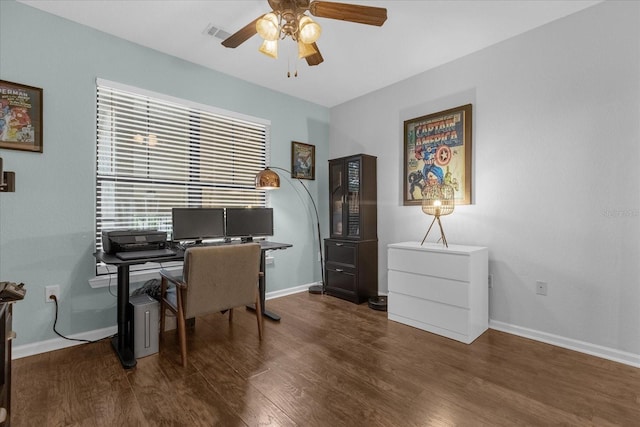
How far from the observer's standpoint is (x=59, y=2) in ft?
7.47

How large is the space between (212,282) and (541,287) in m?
2.69

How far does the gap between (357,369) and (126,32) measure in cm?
329

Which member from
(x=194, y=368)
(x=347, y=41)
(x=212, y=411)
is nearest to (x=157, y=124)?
(x=347, y=41)

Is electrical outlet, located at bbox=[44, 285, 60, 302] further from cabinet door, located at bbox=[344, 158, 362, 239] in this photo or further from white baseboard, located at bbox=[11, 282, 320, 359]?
cabinet door, located at bbox=[344, 158, 362, 239]

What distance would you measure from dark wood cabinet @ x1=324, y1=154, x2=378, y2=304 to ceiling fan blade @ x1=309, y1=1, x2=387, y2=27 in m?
1.92

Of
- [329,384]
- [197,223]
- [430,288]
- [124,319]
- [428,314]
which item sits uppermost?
[197,223]

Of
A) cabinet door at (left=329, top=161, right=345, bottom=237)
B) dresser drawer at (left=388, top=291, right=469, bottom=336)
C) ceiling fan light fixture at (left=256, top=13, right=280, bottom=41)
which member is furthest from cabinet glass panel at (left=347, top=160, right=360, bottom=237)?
ceiling fan light fixture at (left=256, top=13, right=280, bottom=41)

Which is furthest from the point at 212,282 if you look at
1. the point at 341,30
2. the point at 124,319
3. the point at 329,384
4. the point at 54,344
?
the point at 341,30

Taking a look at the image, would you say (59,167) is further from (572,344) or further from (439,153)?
(572,344)

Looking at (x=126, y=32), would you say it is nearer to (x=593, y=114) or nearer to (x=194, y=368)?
(x=194, y=368)

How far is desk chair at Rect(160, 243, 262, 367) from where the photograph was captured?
2.16 metres

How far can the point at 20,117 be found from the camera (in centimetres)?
226

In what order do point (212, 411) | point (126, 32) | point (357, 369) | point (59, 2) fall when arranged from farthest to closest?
point (126, 32) < point (59, 2) < point (357, 369) < point (212, 411)

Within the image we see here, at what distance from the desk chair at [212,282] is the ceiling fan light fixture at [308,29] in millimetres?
1491
